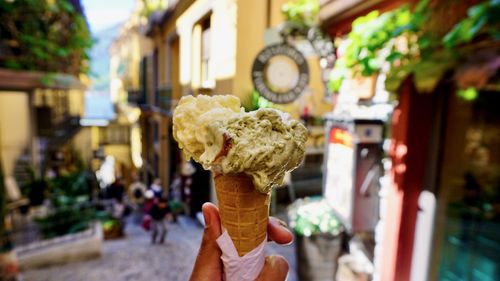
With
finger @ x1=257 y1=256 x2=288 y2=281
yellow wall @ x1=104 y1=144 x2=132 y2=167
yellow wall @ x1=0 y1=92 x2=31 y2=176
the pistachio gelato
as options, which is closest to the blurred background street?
yellow wall @ x1=0 y1=92 x2=31 y2=176

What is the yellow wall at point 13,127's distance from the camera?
10.7 meters

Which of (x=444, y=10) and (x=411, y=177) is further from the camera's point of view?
(x=411, y=177)

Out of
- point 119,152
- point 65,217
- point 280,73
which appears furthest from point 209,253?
point 119,152

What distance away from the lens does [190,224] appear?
28.4 feet

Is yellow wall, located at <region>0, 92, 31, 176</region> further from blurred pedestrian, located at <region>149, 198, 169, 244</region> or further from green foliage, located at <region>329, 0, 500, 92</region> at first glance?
green foliage, located at <region>329, 0, 500, 92</region>

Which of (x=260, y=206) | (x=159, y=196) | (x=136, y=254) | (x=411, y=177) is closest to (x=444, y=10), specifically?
(x=411, y=177)

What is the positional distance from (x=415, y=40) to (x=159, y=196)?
240 inches

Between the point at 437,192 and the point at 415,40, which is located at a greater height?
the point at 415,40

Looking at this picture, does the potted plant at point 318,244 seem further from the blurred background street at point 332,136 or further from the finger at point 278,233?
the finger at point 278,233

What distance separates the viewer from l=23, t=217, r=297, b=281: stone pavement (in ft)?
19.8

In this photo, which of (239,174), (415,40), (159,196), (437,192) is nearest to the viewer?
(239,174)

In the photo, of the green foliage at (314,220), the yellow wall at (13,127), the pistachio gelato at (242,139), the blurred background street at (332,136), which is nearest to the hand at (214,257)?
the pistachio gelato at (242,139)

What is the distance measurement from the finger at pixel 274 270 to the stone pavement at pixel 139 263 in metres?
4.10

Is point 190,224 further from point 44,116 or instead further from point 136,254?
point 44,116
